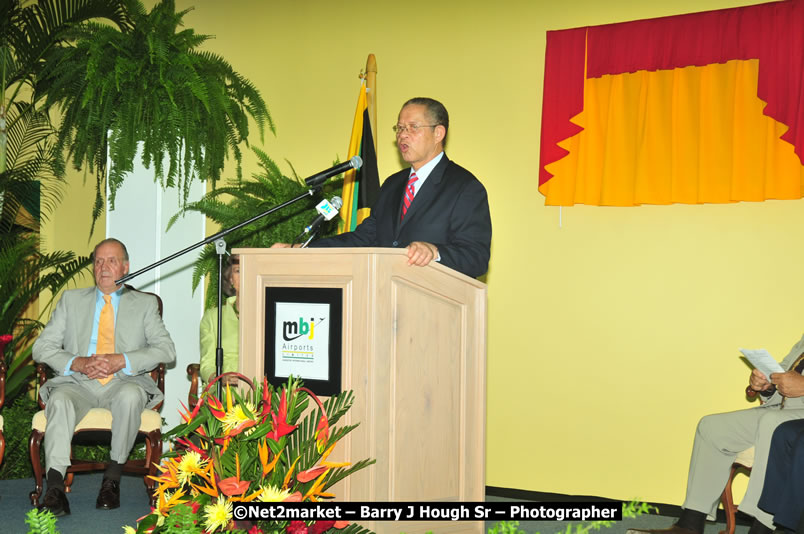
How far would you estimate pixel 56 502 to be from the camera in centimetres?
393

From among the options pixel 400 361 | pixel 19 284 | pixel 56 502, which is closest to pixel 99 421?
pixel 56 502

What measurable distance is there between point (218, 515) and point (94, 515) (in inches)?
124

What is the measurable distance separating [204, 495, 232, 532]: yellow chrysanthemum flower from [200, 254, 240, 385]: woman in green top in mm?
3103

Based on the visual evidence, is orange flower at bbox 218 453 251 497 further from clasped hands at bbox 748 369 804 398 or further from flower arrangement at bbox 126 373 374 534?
clasped hands at bbox 748 369 804 398

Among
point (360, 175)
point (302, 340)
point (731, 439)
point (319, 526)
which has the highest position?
point (360, 175)

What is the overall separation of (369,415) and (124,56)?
3583mm

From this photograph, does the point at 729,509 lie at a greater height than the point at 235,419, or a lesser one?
lesser

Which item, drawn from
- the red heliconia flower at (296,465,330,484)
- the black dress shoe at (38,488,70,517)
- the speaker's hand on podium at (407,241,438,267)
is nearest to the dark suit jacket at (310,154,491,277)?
the speaker's hand on podium at (407,241,438,267)

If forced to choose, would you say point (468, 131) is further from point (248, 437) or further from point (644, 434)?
point (248, 437)

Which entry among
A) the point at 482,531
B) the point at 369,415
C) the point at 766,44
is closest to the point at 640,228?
the point at 766,44

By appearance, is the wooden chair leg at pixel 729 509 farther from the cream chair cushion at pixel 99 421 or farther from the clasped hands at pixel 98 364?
the clasped hands at pixel 98 364

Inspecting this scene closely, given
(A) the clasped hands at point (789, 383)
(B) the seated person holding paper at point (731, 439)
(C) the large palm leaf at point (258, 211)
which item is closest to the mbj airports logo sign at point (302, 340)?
(B) the seated person holding paper at point (731, 439)

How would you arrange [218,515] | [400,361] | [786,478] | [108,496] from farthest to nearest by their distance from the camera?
[108,496], [786,478], [400,361], [218,515]

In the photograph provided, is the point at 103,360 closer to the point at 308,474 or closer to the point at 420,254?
the point at 420,254
